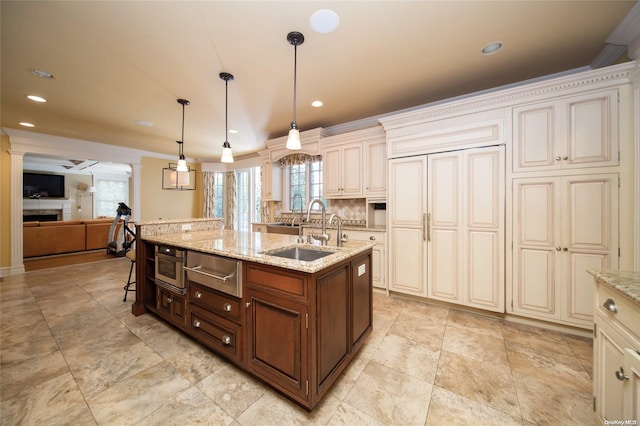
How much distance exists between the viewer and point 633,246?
189 cm

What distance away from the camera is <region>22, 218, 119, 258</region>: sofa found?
215 inches

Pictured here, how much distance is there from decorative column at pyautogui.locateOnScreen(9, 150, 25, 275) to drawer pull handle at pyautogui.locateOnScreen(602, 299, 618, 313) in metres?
7.70

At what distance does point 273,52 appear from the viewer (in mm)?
2154

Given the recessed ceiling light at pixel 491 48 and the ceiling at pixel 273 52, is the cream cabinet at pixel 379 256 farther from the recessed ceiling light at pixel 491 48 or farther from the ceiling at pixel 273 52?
the recessed ceiling light at pixel 491 48

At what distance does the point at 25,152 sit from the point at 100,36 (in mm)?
4559

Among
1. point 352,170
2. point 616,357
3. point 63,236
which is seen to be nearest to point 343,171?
point 352,170

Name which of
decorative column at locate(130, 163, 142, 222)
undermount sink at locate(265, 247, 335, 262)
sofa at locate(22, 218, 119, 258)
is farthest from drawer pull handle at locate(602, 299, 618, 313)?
sofa at locate(22, 218, 119, 258)

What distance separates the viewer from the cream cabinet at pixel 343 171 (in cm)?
364

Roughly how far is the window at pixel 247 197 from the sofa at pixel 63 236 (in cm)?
377

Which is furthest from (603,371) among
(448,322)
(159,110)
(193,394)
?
(159,110)

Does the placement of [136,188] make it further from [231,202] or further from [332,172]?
[332,172]

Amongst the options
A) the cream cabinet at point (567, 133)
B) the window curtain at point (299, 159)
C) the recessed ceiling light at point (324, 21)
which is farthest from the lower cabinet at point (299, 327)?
the window curtain at point (299, 159)

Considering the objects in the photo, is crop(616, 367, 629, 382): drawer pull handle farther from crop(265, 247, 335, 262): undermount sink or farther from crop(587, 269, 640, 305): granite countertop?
crop(265, 247, 335, 262): undermount sink

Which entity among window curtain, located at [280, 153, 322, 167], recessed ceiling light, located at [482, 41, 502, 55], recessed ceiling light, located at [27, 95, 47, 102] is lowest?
window curtain, located at [280, 153, 322, 167]
